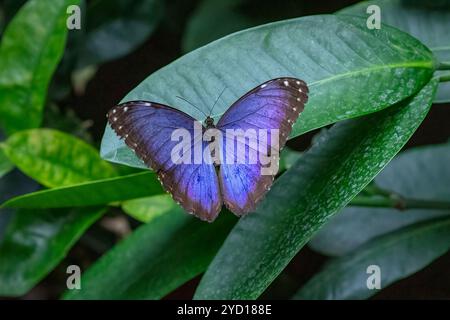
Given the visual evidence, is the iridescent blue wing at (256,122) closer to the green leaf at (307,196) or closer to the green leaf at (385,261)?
the green leaf at (307,196)

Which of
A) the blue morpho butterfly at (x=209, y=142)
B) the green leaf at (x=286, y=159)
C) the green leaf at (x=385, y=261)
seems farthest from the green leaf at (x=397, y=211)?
the blue morpho butterfly at (x=209, y=142)

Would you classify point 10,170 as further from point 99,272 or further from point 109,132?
point 109,132

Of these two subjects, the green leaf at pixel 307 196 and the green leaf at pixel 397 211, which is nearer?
the green leaf at pixel 307 196

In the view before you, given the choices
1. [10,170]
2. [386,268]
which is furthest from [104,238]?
[386,268]

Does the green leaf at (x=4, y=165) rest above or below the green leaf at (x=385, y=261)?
above

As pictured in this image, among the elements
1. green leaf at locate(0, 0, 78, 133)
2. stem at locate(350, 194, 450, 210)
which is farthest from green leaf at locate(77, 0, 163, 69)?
stem at locate(350, 194, 450, 210)

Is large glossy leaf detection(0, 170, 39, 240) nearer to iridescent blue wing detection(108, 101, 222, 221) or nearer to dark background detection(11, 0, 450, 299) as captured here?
dark background detection(11, 0, 450, 299)

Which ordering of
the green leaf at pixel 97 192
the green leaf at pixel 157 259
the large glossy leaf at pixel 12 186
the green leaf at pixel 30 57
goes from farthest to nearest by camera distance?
1. the large glossy leaf at pixel 12 186
2. the green leaf at pixel 30 57
3. the green leaf at pixel 157 259
4. the green leaf at pixel 97 192
